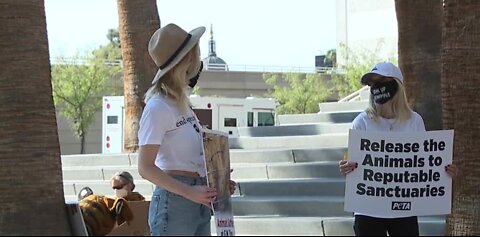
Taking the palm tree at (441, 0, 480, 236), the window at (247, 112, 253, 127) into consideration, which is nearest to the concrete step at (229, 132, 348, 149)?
the palm tree at (441, 0, 480, 236)

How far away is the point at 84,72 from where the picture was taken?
155 feet

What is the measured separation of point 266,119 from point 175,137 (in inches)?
1038

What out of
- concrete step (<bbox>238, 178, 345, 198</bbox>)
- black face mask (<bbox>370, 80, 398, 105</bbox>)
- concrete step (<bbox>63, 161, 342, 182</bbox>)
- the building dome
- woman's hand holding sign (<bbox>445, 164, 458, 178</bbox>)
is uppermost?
the building dome

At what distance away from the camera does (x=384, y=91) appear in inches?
230

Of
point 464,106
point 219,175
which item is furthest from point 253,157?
point 219,175

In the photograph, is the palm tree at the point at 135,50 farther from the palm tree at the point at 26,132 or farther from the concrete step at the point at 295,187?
the palm tree at the point at 26,132

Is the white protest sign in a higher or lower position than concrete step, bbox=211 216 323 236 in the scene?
higher

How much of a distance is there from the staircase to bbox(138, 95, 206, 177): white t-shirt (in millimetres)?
4474

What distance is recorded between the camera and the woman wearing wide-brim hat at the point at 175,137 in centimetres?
452

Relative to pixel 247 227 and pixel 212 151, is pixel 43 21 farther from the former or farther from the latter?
pixel 247 227

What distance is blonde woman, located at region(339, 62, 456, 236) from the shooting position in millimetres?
5699

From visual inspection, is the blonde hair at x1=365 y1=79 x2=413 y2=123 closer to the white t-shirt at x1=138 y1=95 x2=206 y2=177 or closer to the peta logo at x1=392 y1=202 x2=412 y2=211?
the peta logo at x1=392 y1=202 x2=412 y2=211

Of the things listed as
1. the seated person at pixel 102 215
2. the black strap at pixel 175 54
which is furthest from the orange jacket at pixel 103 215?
the black strap at pixel 175 54

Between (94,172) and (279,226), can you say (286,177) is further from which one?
(94,172)
